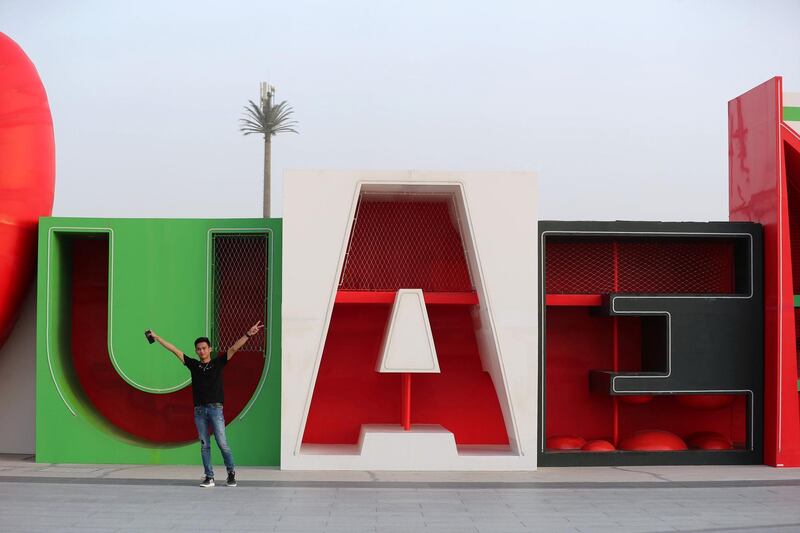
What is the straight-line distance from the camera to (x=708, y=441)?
12570 millimetres

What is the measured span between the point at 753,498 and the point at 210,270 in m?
6.87

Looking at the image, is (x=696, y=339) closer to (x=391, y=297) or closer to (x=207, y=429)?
(x=391, y=297)

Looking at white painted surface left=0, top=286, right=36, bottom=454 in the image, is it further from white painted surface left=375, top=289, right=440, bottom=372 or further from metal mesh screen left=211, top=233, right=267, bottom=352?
white painted surface left=375, top=289, right=440, bottom=372

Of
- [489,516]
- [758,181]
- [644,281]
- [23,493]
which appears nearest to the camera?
[489,516]

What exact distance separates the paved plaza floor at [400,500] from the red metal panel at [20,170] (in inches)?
92.2

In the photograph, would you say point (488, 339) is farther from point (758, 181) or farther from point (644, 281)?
point (758, 181)

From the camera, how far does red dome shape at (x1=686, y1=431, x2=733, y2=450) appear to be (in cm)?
1245

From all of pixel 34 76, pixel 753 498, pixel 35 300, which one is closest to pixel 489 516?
pixel 753 498

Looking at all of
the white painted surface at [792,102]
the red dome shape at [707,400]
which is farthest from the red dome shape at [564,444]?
the white painted surface at [792,102]

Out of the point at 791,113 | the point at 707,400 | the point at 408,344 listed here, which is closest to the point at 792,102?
the point at 791,113

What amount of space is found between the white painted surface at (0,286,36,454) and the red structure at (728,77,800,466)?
981 cm

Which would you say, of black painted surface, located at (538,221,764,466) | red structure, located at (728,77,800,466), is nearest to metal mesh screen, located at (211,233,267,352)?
black painted surface, located at (538,221,764,466)

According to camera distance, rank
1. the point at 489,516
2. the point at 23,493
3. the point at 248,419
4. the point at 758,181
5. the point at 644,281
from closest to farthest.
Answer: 1. the point at 489,516
2. the point at 23,493
3. the point at 248,419
4. the point at 758,181
5. the point at 644,281

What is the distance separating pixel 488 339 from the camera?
11.6 meters
